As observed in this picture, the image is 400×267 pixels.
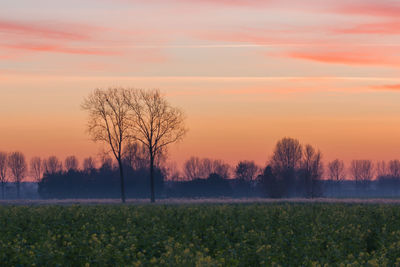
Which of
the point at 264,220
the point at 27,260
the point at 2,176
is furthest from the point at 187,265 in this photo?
the point at 2,176

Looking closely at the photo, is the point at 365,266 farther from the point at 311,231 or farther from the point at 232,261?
the point at 311,231

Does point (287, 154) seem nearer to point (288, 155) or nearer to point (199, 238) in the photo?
point (288, 155)

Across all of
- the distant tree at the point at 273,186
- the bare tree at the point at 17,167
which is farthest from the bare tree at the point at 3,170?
the distant tree at the point at 273,186

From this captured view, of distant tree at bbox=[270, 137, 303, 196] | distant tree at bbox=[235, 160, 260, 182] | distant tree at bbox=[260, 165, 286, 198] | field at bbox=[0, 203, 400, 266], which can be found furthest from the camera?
distant tree at bbox=[235, 160, 260, 182]

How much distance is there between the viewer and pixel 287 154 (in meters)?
133

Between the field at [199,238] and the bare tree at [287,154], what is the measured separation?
286 ft

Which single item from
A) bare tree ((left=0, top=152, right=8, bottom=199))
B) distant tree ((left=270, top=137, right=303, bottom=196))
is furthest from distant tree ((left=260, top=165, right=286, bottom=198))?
bare tree ((left=0, top=152, right=8, bottom=199))

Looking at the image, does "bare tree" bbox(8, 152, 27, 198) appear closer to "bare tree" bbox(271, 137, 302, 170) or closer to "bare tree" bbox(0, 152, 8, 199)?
"bare tree" bbox(0, 152, 8, 199)

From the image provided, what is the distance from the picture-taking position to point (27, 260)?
22.3m

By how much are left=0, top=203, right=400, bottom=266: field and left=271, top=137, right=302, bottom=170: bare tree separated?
87041 millimetres

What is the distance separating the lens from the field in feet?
73.5

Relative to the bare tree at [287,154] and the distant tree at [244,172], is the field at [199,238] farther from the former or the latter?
the distant tree at [244,172]

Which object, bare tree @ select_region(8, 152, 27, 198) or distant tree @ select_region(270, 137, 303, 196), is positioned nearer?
distant tree @ select_region(270, 137, 303, 196)

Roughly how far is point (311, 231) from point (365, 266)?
1409cm
